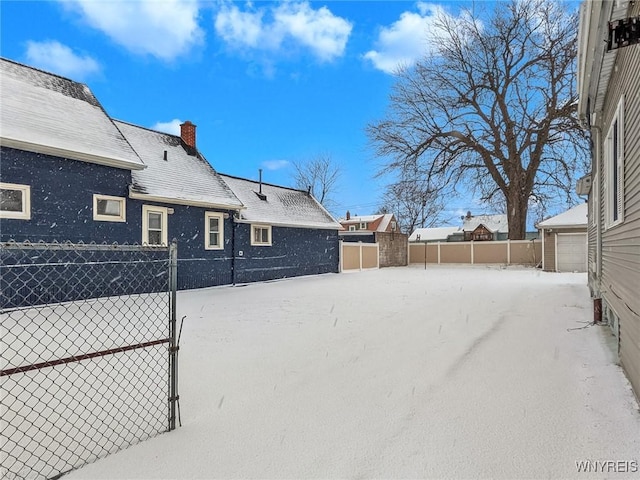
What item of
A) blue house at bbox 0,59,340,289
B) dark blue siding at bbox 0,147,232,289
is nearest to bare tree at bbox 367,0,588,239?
blue house at bbox 0,59,340,289

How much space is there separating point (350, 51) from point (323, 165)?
21293 mm

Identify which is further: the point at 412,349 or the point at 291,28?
the point at 291,28

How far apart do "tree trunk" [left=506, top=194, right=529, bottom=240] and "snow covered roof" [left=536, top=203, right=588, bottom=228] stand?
4750mm

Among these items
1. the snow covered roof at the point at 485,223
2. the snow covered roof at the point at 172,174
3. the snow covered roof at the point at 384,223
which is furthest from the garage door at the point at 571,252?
the snow covered roof at the point at 485,223

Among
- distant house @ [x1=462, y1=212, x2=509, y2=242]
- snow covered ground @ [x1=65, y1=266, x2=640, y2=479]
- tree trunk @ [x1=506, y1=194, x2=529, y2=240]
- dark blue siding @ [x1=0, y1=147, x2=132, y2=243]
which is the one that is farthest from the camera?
distant house @ [x1=462, y1=212, x2=509, y2=242]

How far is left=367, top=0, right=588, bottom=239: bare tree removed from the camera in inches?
818

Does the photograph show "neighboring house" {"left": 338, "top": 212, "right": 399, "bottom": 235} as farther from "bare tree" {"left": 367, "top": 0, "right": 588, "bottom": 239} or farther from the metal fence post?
the metal fence post

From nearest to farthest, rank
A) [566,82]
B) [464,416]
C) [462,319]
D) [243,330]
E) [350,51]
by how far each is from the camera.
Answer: [464,416] → [243,330] → [462,319] → [350,51] → [566,82]

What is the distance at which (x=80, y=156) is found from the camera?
29.2 ft

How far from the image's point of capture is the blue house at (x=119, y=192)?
8.16 m

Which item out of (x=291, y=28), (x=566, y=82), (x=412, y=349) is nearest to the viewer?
(x=412, y=349)

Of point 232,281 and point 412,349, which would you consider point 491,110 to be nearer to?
point 232,281

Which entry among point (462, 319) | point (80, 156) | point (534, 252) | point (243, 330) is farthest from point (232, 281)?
point (534, 252)

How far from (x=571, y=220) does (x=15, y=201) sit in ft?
62.0
